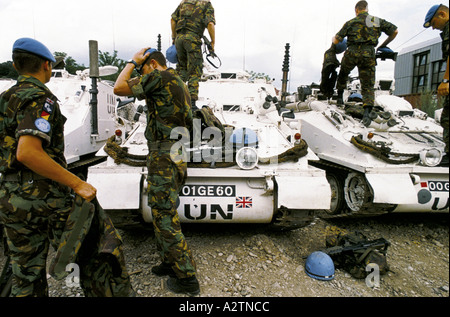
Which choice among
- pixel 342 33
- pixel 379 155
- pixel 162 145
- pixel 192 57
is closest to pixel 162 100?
pixel 162 145

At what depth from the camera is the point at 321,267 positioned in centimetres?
308

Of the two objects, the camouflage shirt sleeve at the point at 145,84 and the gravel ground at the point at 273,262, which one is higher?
the camouflage shirt sleeve at the point at 145,84

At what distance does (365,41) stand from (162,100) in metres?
3.77

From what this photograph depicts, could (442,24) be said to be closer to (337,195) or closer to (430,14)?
(430,14)

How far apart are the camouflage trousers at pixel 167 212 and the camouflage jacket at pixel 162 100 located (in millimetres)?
203

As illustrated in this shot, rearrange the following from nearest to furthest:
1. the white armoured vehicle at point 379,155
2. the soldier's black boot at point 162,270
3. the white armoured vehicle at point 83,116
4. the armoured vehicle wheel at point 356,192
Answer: the soldier's black boot at point 162,270 → the white armoured vehicle at point 379,155 → the armoured vehicle wheel at point 356,192 → the white armoured vehicle at point 83,116

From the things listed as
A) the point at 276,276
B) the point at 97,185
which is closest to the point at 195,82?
the point at 97,185

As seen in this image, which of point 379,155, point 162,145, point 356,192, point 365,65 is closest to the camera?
point 162,145

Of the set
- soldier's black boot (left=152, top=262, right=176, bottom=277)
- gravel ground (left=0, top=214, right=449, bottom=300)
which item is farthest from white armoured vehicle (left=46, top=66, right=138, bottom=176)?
soldier's black boot (left=152, top=262, right=176, bottom=277)

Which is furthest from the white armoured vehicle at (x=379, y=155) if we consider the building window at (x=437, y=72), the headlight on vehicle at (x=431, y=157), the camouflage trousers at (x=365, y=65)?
the building window at (x=437, y=72)

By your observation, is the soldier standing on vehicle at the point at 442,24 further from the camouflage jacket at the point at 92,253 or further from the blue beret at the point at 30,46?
the blue beret at the point at 30,46

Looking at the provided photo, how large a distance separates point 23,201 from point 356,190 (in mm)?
3931

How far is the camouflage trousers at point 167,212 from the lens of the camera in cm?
260

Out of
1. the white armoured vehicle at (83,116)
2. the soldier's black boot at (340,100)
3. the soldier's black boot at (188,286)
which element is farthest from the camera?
the soldier's black boot at (340,100)
